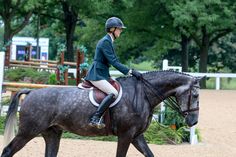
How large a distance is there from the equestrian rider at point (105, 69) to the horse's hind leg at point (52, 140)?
0.76 meters

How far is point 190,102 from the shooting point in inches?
349

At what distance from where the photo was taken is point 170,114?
14.9m

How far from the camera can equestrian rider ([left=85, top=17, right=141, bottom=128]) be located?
8.52 m

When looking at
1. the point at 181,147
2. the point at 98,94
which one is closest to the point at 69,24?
the point at 181,147

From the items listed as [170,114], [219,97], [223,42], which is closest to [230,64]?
[223,42]

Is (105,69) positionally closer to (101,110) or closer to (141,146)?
(101,110)

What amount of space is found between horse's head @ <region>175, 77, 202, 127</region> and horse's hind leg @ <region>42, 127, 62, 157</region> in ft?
6.61

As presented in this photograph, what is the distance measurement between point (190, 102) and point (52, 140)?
2.25m

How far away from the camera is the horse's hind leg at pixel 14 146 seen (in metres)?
8.61

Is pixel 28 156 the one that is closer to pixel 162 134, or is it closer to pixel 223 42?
pixel 162 134

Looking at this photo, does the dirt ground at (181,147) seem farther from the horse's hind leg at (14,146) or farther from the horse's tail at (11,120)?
the horse's hind leg at (14,146)

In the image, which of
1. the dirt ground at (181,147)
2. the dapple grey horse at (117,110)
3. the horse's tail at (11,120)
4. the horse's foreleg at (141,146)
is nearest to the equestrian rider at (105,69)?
the dapple grey horse at (117,110)

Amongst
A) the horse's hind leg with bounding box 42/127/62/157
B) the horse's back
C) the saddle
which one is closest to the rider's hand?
the saddle

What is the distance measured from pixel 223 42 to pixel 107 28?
35459 mm
